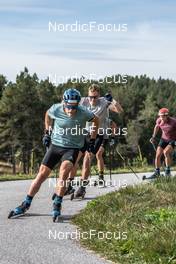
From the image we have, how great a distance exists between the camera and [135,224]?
8.52 m

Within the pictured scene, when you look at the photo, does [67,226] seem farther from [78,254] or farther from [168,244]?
[168,244]

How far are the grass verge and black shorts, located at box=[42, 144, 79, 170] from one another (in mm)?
860

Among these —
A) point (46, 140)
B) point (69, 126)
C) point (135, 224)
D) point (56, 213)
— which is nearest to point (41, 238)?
point (135, 224)

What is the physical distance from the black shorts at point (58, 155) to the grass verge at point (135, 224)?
2.82 feet

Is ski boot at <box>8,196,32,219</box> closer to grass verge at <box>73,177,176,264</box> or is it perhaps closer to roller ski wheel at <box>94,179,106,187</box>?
grass verge at <box>73,177,176,264</box>

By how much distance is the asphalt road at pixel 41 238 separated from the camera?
716 centimetres

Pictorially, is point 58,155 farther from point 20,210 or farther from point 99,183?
point 99,183

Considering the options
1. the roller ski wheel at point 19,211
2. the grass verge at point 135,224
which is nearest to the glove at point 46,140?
the roller ski wheel at point 19,211

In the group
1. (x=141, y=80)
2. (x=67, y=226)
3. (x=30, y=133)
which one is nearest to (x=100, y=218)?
(x=67, y=226)

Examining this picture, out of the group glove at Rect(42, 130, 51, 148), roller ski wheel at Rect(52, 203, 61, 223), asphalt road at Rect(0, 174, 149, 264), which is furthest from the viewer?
glove at Rect(42, 130, 51, 148)

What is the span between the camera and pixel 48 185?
1576cm

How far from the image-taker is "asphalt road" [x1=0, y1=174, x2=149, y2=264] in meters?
7.16

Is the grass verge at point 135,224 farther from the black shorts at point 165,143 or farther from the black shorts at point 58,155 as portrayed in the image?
the black shorts at point 165,143

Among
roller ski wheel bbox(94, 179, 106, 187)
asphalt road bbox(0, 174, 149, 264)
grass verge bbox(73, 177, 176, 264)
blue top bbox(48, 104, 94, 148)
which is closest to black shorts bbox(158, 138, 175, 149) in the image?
roller ski wheel bbox(94, 179, 106, 187)
